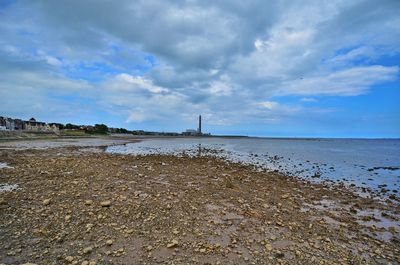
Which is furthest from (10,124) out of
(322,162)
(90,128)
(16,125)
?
(322,162)

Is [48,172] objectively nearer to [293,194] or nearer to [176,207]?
[176,207]

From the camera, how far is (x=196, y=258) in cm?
486

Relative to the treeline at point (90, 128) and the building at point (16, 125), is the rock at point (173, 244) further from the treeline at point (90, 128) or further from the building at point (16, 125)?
the treeline at point (90, 128)

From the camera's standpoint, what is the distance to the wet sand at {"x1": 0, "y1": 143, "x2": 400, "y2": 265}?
4.98m

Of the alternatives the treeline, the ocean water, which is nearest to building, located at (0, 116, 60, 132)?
the treeline

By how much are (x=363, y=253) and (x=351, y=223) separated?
2327mm

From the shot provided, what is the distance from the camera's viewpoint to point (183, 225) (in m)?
6.41

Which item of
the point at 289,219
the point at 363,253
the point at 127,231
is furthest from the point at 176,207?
the point at 363,253

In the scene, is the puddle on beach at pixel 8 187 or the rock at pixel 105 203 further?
the puddle on beach at pixel 8 187

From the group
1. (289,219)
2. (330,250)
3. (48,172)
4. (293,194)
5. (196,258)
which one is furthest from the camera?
(48,172)

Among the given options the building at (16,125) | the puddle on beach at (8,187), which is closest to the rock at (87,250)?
the puddle on beach at (8,187)

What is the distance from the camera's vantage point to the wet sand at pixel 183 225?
4977 millimetres

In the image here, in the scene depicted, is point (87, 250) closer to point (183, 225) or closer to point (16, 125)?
point (183, 225)

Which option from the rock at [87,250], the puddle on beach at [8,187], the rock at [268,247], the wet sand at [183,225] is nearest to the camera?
the rock at [87,250]
